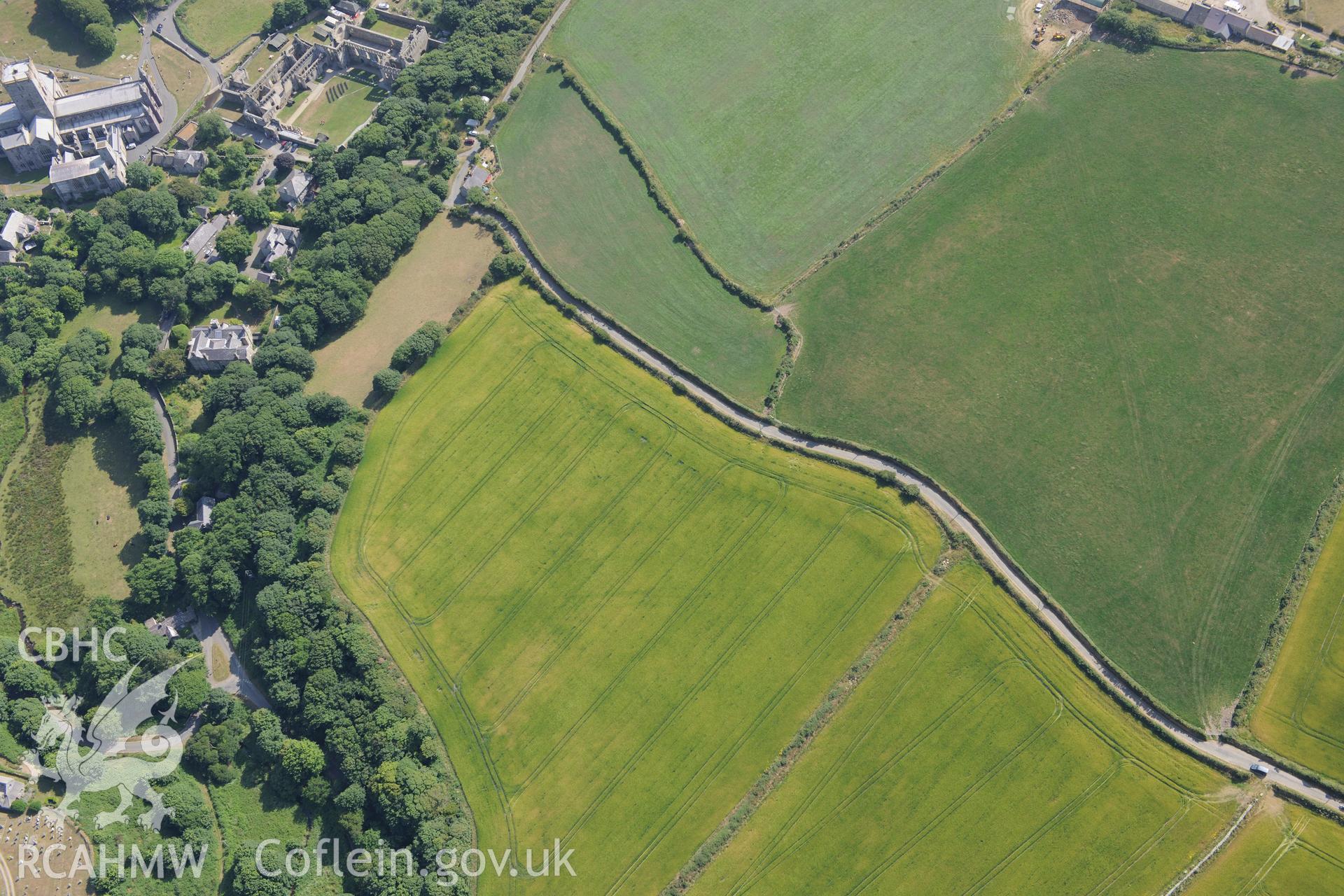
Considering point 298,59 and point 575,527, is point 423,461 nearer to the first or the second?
point 575,527

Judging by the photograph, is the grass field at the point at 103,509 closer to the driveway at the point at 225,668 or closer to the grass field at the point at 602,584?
the driveway at the point at 225,668

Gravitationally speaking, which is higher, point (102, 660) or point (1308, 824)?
point (1308, 824)

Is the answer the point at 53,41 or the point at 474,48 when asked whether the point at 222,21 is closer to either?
the point at 53,41

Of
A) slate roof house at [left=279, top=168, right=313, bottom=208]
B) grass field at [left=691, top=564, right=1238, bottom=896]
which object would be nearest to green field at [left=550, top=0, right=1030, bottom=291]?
slate roof house at [left=279, top=168, right=313, bottom=208]

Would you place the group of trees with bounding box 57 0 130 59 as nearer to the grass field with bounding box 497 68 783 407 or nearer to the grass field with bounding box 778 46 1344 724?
the grass field with bounding box 497 68 783 407

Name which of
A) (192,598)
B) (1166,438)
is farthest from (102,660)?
(1166,438)

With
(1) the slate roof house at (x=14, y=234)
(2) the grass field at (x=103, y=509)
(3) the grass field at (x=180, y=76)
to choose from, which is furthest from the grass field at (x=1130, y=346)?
(1) the slate roof house at (x=14, y=234)
